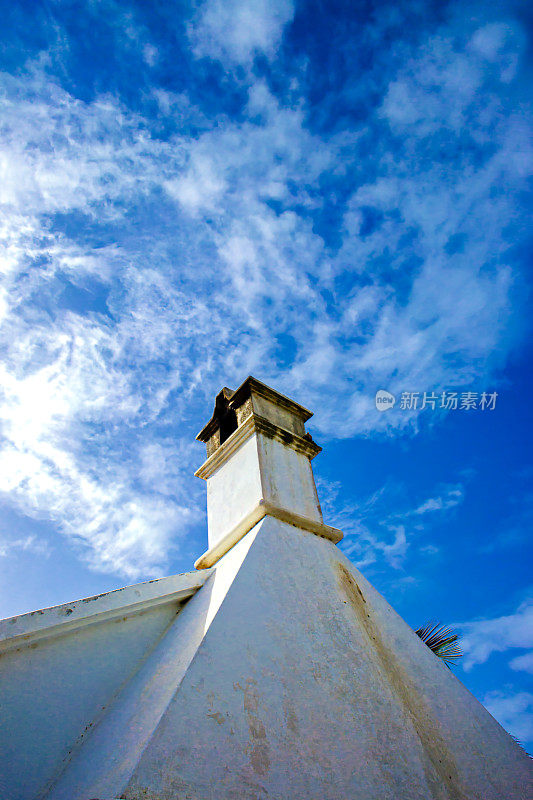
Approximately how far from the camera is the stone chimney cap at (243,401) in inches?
203

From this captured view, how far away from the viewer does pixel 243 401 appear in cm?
513

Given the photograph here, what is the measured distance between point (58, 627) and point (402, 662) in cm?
244

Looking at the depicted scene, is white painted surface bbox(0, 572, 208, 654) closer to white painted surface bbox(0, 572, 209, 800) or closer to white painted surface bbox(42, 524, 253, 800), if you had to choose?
white painted surface bbox(0, 572, 209, 800)

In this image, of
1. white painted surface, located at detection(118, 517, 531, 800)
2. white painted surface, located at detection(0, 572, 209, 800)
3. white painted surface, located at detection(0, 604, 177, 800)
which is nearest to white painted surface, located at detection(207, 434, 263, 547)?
white painted surface, located at detection(118, 517, 531, 800)

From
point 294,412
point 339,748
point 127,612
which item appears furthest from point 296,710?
point 294,412

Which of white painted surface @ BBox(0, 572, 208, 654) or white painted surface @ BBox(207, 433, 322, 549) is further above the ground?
white painted surface @ BBox(207, 433, 322, 549)

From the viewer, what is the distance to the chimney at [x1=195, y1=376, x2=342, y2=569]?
3959 millimetres

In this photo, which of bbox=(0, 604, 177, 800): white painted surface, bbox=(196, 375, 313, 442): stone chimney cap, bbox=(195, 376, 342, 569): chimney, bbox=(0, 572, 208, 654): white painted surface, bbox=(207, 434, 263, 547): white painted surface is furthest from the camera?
bbox=(196, 375, 313, 442): stone chimney cap

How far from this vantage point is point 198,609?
3170 millimetres

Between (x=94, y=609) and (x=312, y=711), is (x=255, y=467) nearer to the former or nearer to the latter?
(x=94, y=609)

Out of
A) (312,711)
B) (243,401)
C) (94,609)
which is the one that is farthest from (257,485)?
(312,711)

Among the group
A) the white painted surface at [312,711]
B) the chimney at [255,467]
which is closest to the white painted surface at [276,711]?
the white painted surface at [312,711]

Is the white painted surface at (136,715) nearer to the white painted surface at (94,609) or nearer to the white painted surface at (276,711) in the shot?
the white painted surface at (276,711)

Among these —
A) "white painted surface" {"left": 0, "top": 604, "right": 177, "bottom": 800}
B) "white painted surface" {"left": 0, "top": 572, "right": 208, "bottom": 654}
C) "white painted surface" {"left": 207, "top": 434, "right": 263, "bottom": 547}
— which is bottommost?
"white painted surface" {"left": 0, "top": 604, "right": 177, "bottom": 800}
